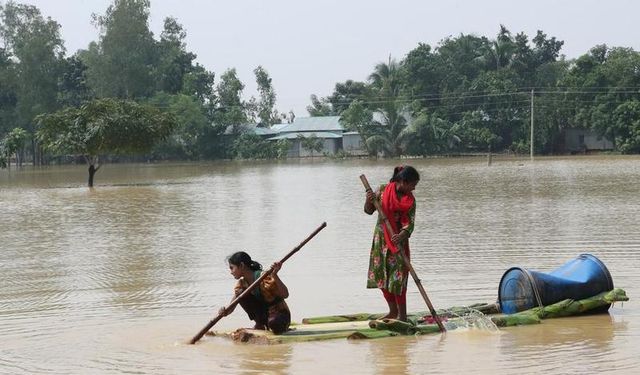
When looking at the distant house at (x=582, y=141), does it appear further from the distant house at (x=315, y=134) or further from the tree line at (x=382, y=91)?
the distant house at (x=315, y=134)

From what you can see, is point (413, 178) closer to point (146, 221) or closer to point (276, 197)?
point (146, 221)

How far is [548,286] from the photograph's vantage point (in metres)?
8.46

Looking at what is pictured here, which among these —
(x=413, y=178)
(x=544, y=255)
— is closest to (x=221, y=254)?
(x=544, y=255)

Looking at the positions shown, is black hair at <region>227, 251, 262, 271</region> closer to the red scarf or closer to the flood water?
the flood water

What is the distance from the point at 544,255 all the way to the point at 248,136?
61424 millimetres

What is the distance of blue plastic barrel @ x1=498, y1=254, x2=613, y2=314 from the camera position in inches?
332

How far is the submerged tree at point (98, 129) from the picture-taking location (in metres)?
35.2

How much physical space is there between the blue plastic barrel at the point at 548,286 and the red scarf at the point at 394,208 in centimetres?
113

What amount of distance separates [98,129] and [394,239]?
93.2ft

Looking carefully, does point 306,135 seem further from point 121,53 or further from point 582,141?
point 582,141

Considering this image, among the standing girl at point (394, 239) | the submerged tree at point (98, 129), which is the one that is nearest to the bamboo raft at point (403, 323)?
the standing girl at point (394, 239)

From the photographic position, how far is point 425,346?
7.47m

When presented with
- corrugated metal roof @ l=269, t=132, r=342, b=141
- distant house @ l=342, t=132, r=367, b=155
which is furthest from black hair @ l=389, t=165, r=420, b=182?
corrugated metal roof @ l=269, t=132, r=342, b=141

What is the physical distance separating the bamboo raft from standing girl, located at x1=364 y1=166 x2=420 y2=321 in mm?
234
